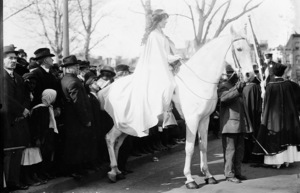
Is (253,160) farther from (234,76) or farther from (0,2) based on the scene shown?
(0,2)

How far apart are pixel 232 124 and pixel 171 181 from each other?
5.19ft


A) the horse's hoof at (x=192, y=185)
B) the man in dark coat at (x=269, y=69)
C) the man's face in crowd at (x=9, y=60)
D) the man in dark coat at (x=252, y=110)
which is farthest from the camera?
the man in dark coat at (x=252, y=110)

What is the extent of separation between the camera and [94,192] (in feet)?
23.0

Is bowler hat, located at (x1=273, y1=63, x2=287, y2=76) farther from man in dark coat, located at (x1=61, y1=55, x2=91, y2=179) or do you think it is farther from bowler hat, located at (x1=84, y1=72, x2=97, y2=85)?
man in dark coat, located at (x1=61, y1=55, x2=91, y2=179)

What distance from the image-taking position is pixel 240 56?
7.36 m

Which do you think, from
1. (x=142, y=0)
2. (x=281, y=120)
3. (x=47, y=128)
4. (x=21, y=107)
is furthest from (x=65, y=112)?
(x=142, y=0)

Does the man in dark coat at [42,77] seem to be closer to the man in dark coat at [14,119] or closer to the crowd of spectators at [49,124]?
the crowd of spectators at [49,124]

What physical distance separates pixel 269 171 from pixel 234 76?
2386mm

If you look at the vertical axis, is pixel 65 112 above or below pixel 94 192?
above

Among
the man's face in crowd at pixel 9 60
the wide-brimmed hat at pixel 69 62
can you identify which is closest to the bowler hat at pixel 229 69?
the wide-brimmed hat at pixel 69 62

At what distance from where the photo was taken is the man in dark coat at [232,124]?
7.48 meters

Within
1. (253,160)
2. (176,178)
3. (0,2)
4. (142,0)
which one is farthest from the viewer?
(142,0)

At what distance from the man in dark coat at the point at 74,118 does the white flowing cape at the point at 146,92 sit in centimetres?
63

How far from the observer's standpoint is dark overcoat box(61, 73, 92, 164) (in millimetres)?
7277
